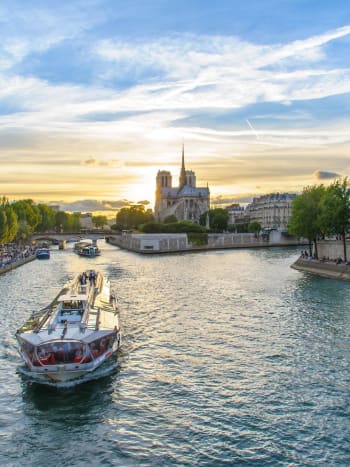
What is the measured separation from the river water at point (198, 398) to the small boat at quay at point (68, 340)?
0.65 meters

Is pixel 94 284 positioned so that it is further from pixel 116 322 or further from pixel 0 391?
pixel 0 391

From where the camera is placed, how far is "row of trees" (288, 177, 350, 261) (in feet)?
189

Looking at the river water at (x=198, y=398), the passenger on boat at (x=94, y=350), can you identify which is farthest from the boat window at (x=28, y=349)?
the passenger on boat at (x=94, y=350)

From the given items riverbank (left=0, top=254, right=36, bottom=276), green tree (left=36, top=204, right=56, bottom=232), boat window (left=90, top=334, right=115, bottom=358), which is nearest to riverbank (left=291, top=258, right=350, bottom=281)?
boat window (left=90, top=334, right=115, bottom=358)

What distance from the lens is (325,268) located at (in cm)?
5622

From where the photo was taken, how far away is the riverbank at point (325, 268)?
5170 cm

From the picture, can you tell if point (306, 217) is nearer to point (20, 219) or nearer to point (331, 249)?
point (331, 249)

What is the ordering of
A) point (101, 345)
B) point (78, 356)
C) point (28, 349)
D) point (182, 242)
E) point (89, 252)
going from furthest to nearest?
point (182, 242), point (89, 252), point (101, 345), point (28, 349), point (78, 356)

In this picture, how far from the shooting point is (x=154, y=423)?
16875 millimetres

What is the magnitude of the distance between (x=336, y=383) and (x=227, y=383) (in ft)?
13.4

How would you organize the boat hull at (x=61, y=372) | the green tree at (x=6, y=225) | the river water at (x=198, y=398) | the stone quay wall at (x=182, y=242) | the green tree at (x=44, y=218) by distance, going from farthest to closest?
1. the green tree at (x=44, y=218)
2. the stone quay wall at (x=182, y=242)
3. the green tree at (x=6, y=225)
4. the boat hull at (x=61, y=372)
5. the river water at (x=198, y=398)

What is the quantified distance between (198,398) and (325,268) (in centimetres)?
4034

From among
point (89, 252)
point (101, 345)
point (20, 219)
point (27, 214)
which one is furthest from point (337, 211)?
point (27, 214)

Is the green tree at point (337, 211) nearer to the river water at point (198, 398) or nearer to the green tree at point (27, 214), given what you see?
the river water at point (198, 398)
